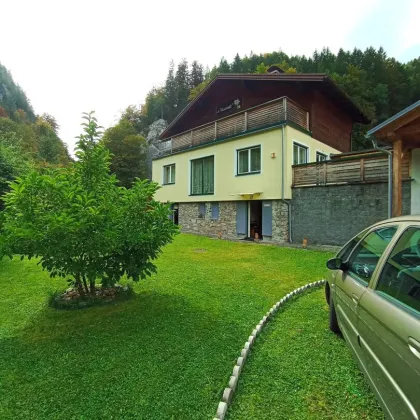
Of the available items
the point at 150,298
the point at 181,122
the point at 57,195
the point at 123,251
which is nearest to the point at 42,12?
the point at 57,195

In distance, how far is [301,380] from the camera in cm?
258

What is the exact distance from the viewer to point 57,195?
154 inches

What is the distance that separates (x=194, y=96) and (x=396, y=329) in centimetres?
3422

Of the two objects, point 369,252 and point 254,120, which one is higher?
point 254,120

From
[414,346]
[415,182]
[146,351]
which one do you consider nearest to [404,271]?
[414,346]

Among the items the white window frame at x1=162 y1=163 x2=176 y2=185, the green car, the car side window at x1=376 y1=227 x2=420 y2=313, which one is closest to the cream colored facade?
the white window frame at x1=162 y1=163 x2=176 y2=185

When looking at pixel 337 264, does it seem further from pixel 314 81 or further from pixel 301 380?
pixel 314 81

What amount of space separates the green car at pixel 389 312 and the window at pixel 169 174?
16.3 metres

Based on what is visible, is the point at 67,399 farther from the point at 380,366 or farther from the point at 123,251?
the point at 380,366

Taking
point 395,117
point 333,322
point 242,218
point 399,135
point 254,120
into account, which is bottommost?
point 333,322

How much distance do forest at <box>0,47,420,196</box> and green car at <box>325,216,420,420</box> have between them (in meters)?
11.9

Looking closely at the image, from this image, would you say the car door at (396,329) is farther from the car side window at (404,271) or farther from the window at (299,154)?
the window at (299,154)

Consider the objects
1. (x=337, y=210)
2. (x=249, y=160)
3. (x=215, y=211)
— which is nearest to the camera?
(x=337, y=210)

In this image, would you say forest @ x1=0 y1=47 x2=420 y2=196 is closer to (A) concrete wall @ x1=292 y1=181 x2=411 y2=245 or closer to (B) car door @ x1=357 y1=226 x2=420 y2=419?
(A) concrete wall @ x1=292 y1=181 x2=411 y2=245
